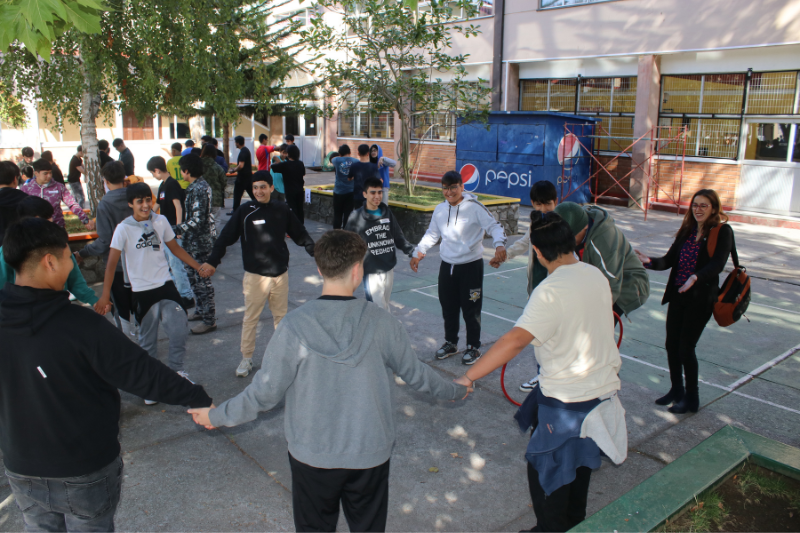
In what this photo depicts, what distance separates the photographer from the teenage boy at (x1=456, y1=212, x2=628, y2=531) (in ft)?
9.54

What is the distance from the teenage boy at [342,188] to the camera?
1113cm

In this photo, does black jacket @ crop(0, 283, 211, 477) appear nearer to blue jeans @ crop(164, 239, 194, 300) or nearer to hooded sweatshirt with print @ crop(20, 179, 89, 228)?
blue jeans @ crop(164, 239, 194, 300)

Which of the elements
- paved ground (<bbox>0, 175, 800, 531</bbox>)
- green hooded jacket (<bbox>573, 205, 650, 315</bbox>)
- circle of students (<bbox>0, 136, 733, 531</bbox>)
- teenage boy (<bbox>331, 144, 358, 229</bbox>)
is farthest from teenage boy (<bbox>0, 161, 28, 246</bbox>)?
teenage boy (<bbox>331, 144, 358, 229</bbox>)

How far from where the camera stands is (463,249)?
19.0 feet

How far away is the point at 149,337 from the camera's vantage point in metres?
5.00

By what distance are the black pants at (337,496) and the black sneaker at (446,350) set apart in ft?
11.4

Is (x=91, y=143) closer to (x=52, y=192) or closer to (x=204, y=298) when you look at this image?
(x=52, y=192)

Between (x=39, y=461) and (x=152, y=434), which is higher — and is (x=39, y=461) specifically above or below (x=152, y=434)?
above

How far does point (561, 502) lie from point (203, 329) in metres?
4.78

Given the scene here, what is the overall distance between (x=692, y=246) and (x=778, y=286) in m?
5.14

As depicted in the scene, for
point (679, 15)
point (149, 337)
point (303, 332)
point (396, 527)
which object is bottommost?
point (396, 527)

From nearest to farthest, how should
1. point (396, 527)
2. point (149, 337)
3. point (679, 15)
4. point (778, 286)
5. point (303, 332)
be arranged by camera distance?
point (303, 332) < point (396, 527) < point (149, 337) < point (778, 286) < point (679, 15)

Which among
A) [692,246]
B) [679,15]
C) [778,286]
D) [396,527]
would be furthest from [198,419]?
[679,15]

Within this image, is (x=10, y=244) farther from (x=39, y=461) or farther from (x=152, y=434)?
(x=152, y=434)
